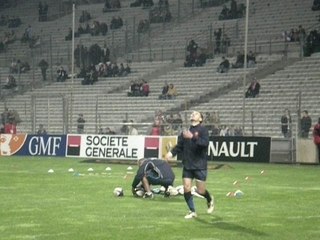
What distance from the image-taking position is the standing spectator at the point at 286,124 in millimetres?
34656

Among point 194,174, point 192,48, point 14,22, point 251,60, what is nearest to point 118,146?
point 251,60

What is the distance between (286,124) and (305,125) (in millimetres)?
785

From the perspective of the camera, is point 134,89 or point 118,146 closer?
point 118,146

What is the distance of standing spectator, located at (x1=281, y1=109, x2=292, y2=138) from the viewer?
114 ft

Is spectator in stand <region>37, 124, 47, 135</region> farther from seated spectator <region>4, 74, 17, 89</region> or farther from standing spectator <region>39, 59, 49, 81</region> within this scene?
standing spectator <region>39, 59, 49, 81</region>

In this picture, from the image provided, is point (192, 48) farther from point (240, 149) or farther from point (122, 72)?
point (240, 149)

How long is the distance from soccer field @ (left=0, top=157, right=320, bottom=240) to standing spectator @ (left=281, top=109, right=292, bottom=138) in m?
7.62

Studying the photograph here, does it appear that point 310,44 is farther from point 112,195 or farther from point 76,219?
point 76,219

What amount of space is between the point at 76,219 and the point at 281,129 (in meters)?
21.7

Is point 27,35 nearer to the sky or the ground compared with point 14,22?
nearer to the ground

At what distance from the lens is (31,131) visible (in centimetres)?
4122

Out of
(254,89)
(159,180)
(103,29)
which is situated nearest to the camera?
(159,180)

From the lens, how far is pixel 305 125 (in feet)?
113

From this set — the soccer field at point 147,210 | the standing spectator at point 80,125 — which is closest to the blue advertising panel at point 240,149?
the soccer field at point 147,210
